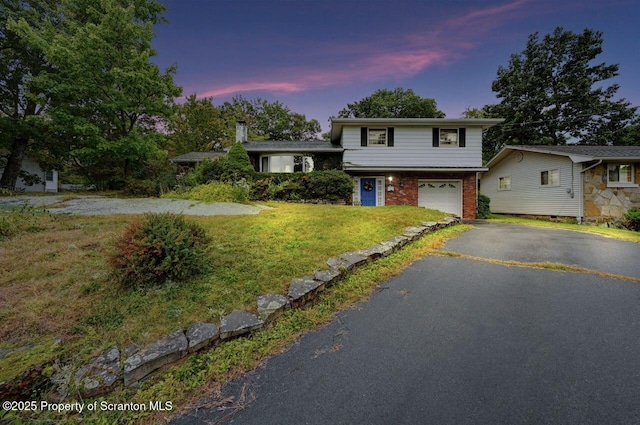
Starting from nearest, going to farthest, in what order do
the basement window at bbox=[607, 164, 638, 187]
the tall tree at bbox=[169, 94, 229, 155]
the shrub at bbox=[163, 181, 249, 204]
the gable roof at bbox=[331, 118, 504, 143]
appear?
the shrub at bbox=[163, 181, 249, 204], the basement window at bbox=[607, 164, 638, 187], the gable roof at bbox=[331, 118, 504, 143], the tall tree at bbox=[169, 94, 229, 155]

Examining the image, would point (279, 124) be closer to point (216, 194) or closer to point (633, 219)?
point (216, 194)

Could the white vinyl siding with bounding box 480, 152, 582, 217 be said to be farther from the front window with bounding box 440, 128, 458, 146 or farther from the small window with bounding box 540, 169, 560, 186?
the front window with bounding box 440, 128, 458, 146

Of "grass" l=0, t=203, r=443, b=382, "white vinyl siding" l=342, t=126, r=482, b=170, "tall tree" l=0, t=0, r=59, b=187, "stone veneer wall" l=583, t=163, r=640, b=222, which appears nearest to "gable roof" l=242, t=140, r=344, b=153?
"white vinyl siding" l=342, t=126, r=482, b=170

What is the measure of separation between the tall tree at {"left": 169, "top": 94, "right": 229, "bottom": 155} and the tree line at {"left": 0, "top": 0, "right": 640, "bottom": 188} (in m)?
0.10

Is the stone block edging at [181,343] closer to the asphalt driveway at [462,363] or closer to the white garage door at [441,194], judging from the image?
the asphalt driveway at [462,363]

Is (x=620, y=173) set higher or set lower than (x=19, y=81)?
lower

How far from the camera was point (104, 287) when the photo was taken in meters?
2.86

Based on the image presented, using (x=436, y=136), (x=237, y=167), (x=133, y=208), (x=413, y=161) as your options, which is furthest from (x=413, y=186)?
(x=133, y=208)

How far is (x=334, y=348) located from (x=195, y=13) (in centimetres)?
1341

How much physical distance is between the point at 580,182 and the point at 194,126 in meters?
31.4

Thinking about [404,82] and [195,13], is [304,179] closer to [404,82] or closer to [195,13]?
[195,13]

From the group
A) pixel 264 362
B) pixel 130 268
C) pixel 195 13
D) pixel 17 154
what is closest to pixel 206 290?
pixel 130 268

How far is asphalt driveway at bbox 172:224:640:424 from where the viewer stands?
1.62 metres

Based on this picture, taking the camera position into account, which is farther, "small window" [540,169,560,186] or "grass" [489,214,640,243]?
"small window" [540,169,560,186]
